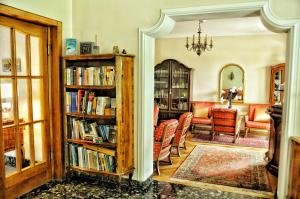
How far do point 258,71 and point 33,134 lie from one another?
589 centimetres

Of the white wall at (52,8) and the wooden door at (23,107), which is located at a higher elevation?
the white wall at (52,8)

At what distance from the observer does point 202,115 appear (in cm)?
717

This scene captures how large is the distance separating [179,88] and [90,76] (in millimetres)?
4326

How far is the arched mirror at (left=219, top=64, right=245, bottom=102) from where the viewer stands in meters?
7.08

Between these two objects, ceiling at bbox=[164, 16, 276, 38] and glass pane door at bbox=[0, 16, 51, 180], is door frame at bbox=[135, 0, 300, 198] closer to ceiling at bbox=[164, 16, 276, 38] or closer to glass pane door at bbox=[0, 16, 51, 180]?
glass pane door at bbox=[0, 16, 51, 180]

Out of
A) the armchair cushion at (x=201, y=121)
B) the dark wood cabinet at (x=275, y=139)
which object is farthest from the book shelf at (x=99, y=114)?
the armchair cushion at (x=201, y=121)

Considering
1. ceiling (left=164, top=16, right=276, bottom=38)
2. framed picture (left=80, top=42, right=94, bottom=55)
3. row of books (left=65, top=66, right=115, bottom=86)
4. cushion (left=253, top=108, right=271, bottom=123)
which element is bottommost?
cushion (left=253, top=108, right=271, bottom=123)

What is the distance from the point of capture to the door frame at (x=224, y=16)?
108 inches

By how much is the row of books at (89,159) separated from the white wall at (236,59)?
4.71m

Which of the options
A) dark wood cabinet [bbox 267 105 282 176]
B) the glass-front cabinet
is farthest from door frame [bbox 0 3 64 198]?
the glass-front cabinet

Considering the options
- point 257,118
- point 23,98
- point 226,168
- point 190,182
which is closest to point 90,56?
point 23,98

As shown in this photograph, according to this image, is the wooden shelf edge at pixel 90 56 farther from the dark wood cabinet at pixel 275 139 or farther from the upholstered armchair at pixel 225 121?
the upholstered armchair at pixel 225 121

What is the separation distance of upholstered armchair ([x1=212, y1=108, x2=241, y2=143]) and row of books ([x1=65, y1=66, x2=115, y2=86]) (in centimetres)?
371

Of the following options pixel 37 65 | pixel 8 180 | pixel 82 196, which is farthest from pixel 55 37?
pixel 82 196
